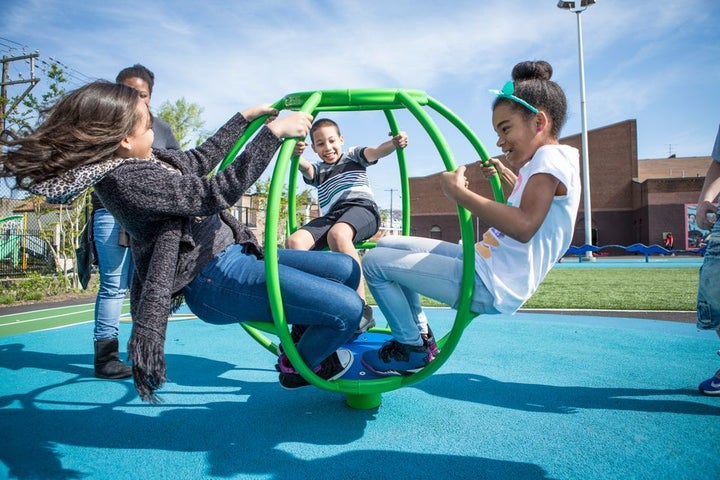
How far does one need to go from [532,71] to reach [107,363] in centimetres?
334

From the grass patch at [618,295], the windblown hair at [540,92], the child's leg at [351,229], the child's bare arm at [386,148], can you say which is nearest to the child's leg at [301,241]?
the child's leg at [351,229]

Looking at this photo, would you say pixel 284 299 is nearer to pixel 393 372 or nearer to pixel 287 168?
pixel 287 168

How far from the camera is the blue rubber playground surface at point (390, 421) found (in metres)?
1.93

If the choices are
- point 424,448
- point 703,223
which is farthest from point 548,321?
point 424,448

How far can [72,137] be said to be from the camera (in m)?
1.69

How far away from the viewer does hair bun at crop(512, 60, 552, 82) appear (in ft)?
6.70

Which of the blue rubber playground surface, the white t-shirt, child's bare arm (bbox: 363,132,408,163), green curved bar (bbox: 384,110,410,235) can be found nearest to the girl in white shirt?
the white t-shirt

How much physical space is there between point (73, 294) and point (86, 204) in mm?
1904

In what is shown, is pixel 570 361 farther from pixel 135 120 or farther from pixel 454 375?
pixel 135 120

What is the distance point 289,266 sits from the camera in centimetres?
206

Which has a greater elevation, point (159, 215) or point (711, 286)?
point (159, 215)

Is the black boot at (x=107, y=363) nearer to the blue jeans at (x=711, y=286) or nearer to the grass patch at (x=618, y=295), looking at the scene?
the blue jeans at (x=711, y=286)

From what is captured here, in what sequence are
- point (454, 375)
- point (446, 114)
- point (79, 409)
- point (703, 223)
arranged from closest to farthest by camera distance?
point (446, 114) < point (703, 223) < point (79, 409) < point (454, 375)

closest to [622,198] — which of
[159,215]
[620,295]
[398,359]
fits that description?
[620,295]
